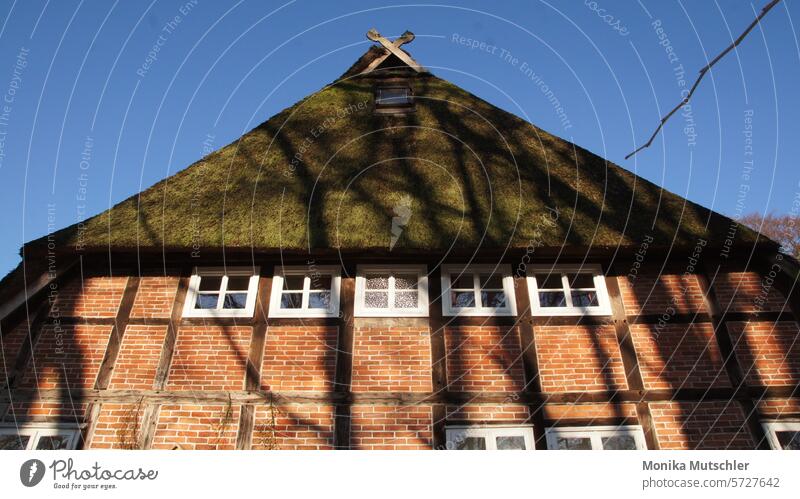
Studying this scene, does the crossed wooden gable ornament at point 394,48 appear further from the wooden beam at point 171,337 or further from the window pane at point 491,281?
the wooden beam at point 171,337

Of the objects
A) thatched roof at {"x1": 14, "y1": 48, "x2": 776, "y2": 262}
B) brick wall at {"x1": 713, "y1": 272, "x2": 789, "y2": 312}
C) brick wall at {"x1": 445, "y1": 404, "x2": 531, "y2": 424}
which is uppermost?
thatched roof at {"x1": 14, "y1": 48, "x2": 776, "y2": 262}

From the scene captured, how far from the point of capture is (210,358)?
6.29 m

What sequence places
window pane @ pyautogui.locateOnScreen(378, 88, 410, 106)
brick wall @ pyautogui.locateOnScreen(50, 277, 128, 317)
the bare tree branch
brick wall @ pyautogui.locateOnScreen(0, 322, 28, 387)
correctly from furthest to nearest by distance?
window pane @ pyautogui.locateOnScreen(378, 88, 410, 106)
brick wall @ pyautogui.locateOnScreen(50, 277, 128, 317)
brick wall @ pyautogui.locateOnScreen(0, 322, 28, 387)
the bare tree branch

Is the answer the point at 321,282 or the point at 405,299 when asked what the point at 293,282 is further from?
the point at 405,299

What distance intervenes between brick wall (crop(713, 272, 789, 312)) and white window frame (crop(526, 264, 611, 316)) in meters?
1.53

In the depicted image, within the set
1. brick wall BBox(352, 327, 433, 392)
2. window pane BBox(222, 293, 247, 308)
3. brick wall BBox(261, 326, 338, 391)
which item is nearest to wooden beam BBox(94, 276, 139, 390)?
window pane BBox(222, 293, 247, 308)

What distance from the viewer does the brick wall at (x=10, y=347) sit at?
6.23 meters

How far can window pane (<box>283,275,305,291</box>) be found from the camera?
272 inches

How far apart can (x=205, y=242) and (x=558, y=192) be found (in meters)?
5.28

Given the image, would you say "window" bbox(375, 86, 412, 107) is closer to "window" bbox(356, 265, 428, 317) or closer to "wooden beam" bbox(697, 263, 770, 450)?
"window" bbox(356, 265, 428, 317)

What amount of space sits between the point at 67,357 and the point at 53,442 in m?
1.05

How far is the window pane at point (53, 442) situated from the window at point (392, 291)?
12.5 feet
